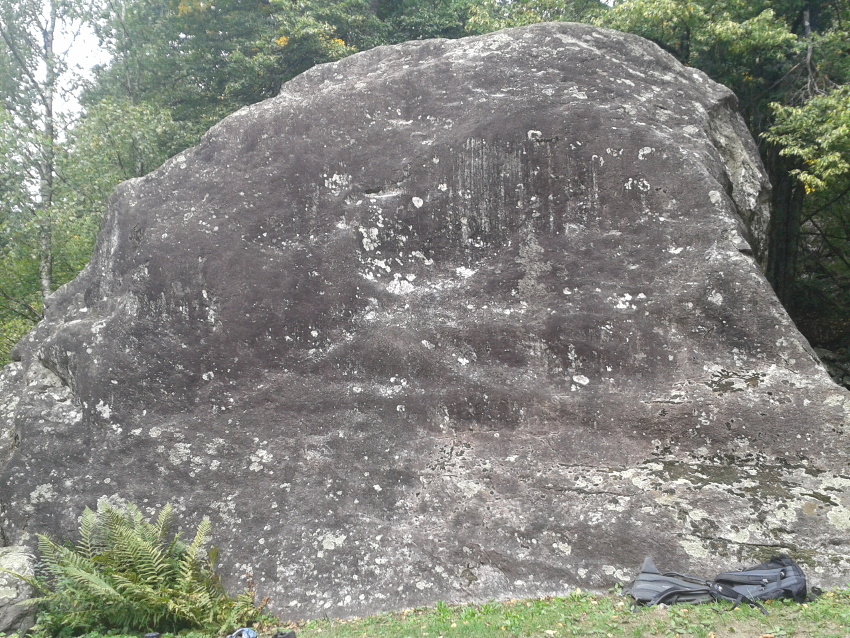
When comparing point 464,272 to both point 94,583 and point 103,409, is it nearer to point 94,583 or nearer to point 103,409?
point 103,409

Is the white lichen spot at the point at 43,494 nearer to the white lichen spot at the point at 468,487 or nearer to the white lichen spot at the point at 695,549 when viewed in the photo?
the white lichen spot at the point at 468,487

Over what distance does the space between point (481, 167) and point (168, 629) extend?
519 cm

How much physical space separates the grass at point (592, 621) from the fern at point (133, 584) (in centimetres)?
20

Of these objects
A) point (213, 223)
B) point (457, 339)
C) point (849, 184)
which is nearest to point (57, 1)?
point (213, 223)

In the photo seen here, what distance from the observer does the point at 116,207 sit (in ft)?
24.5

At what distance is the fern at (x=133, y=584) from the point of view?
18.8 ft

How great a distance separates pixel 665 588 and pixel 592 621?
73 cm

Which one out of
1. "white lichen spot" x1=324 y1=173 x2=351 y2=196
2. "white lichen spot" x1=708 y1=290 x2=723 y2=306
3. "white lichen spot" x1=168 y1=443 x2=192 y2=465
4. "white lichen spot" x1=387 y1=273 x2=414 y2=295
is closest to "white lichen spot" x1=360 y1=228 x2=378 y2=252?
"white lichen spot" x1=387 y1=273 x2=414 y2=295

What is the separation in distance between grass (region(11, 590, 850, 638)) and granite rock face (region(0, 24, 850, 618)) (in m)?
0.22

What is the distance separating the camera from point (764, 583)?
16.9 feet

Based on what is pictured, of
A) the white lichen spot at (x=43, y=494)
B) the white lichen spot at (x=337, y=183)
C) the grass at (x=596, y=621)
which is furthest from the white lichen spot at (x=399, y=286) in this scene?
the white lichen spot at (x=43, y=494)

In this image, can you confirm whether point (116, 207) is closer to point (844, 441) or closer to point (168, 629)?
point (168, 629)

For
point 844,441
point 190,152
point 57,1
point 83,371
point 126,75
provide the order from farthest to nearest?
point 126,75
point 57,1
point 190,152
point 83,371
point 844,441

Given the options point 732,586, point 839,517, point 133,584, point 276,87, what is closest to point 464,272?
point 732,586
